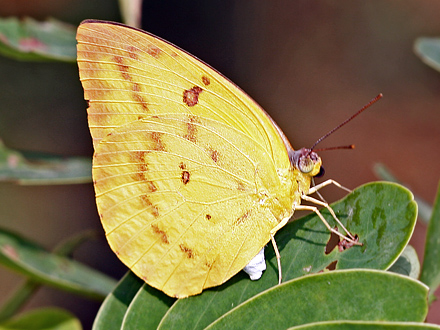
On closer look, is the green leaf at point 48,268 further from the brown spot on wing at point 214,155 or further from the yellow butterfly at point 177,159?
the brown spot on wing at point 214,155

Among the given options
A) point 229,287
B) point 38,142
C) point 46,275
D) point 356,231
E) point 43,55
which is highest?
point 43,55

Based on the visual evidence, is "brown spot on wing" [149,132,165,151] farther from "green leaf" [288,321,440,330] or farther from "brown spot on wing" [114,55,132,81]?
"green leaf" [288,321,440,330]

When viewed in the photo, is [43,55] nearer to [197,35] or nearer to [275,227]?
[275,227]

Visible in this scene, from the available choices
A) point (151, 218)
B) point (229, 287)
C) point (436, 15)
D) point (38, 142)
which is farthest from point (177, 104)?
point (436, 15)

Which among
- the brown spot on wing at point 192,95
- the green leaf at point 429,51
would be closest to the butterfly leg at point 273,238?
the brown spot on wing at point 192,95

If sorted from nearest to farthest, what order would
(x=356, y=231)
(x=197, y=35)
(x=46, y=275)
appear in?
1. (x=356, y=231)
2. (x=46, y=275)
3. (x=197, y=35)

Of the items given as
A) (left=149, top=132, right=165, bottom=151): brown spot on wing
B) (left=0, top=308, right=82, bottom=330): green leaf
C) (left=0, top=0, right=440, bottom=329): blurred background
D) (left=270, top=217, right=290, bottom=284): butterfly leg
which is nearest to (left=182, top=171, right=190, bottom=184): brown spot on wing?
(left=149, top=132, right=165, bottom=151): brown spot on wing

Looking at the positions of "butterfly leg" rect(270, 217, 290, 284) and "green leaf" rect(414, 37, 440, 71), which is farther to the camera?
"green leaf" rect(414, 37, 440, 71)
